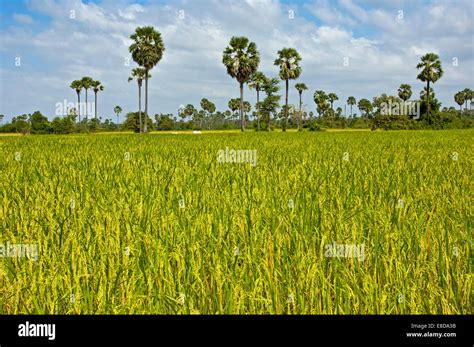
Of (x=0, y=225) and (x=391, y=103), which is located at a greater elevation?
(x=391, y=103)

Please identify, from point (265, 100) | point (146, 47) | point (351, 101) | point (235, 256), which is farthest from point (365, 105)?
point (235, 256)

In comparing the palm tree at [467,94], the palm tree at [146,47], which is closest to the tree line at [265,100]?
the palm tree at [146,47]

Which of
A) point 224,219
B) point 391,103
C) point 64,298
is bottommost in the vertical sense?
point 64,298

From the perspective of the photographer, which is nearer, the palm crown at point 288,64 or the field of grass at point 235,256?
the field of grass at point 235,256

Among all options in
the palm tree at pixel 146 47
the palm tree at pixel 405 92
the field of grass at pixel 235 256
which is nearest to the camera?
the field of grass at pixel 235 256

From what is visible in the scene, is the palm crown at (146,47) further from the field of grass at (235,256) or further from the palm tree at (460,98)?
the palm tree at (460,98)

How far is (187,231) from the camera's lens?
3.53 metres

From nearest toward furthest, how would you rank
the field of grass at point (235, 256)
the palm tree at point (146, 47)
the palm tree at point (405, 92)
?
the field of grass at point (235, 256)
the palm tree at point (146, 47)
the palm tree at point (405, 92)

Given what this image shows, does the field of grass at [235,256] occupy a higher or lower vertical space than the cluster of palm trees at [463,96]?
lower

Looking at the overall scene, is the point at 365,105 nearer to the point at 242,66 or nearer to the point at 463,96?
the point at 463,96

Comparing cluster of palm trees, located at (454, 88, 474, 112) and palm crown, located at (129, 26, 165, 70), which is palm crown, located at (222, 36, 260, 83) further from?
cluster of palm trees, located at (454, 88, 474, 112)
